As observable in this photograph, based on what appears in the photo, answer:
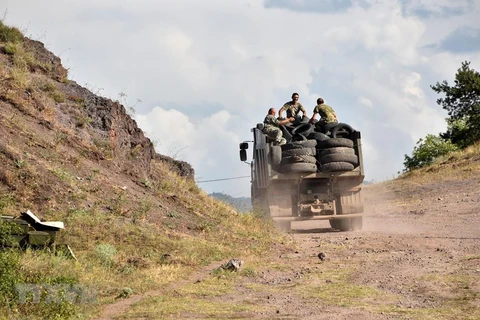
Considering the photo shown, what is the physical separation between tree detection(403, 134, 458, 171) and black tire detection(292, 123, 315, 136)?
97.0 ft

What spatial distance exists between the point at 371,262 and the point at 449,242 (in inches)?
121

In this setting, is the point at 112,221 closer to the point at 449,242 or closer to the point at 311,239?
the point at 311,239

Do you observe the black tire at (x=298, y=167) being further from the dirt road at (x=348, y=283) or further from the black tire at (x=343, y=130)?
the dirt road at (x=348, y=283)

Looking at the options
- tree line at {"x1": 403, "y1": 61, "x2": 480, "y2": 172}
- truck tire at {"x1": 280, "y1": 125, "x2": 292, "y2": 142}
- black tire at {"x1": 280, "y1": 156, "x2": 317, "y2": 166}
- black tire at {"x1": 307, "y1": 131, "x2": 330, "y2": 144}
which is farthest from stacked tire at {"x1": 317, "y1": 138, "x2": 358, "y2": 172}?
tree line at {"x1": 403, "y1": 61, "x2": 480, "y2": 172}

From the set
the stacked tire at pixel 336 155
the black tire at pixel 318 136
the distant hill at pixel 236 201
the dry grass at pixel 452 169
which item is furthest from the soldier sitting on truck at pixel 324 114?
the dry grass at pixel 452 169

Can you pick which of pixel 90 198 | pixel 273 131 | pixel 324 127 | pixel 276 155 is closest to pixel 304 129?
pixel 324 127

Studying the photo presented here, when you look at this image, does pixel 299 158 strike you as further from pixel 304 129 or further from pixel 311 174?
A: pixel 304 129

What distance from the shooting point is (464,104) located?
48.5 m

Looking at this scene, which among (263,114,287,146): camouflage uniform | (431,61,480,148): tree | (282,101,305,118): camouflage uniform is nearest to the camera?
(263,114,287,146): camouflage uniform

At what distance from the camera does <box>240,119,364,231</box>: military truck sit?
19047 millimetres

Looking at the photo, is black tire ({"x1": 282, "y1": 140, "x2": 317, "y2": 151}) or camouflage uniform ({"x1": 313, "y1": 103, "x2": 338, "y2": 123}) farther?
camouflage uniform ({"x1": 313, "y1": 103, "x2": 338, "y2": 123})

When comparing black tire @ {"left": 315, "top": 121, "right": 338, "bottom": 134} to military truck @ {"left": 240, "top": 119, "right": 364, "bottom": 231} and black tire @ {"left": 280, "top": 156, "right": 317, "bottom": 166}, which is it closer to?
military truck @ {"left": 240, "top": 119, "right": 364, "bottom": 231}

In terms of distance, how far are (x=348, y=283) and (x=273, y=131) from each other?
28.6 feet

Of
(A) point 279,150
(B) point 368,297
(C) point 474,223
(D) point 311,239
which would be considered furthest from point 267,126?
(B) point 368,297
